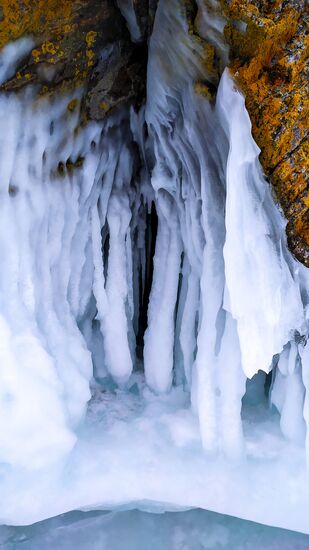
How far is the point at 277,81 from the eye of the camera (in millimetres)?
1316

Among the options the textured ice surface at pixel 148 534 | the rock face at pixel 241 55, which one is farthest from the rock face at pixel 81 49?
the textured ice surface at pixel 148 534

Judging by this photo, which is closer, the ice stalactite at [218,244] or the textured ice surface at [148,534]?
the ice stalactite at [218,244]

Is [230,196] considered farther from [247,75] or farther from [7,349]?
[7,349]

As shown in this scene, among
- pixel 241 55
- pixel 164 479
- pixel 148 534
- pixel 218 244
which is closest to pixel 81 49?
pixel 241 55

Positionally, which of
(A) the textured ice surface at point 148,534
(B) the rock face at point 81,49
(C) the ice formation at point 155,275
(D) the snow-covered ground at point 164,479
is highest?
(B) the rock face at point 81,49

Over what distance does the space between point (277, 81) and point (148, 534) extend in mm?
1182

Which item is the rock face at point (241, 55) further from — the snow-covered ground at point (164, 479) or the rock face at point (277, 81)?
the snow-covered ground at point (164, 479)

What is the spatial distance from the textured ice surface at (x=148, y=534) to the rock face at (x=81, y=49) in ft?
3.63

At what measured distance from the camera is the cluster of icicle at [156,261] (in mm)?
1369

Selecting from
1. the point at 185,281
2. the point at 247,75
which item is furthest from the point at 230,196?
the point at 185,281

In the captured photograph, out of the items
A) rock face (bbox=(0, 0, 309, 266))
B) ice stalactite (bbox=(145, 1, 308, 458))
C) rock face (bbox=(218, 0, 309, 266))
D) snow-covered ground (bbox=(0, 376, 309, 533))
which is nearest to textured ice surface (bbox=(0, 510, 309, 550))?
snow-covered ground (bbox=(0, 376, 309, 533))

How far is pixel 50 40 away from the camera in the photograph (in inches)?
53.0

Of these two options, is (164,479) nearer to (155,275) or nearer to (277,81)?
(155,275)

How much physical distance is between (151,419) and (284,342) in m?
0.48
